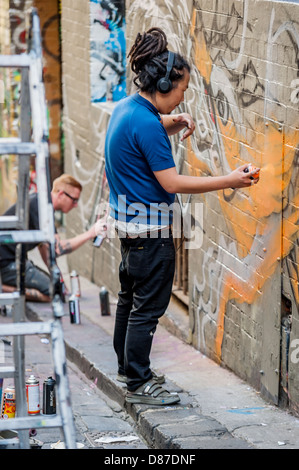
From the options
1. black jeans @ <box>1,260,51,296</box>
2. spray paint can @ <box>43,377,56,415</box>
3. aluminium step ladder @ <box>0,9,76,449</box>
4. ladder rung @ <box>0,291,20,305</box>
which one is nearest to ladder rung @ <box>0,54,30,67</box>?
aluminium step ladder @ <box>0,9,76,449</box>

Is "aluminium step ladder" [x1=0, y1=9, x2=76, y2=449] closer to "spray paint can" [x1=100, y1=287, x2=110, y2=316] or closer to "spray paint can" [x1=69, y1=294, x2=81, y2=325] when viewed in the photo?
"spray paint can" [x1=69, y1=294, x2=81, y2=325]

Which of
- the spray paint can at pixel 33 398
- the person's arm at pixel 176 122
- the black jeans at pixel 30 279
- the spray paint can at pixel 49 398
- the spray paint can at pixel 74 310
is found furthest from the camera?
the black jeans at pixel 30 279

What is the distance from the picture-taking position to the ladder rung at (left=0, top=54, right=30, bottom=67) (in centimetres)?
385

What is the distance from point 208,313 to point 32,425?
3.22 metres

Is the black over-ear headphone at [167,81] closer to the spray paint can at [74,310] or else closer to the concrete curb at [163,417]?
the concrete curb at [163,417]

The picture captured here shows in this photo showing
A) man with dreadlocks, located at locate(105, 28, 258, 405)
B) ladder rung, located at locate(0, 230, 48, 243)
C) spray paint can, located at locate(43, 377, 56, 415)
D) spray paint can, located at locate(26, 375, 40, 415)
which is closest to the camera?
ladder rung, located at locate(0, 230, 48, 243)

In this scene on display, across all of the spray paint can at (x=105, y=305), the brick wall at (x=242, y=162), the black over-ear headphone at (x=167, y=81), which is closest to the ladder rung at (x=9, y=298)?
the black over-ear headphone at (x=167, y=81)

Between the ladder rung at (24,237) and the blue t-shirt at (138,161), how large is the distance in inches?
61.9

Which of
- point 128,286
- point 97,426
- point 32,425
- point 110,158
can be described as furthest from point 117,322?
point 32,425

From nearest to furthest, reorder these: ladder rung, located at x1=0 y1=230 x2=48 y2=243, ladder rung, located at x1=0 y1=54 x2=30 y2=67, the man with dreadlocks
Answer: ladder rung, located at x1=0 y1=230 x2=48 y2=243 → ladder rung, located at x1=0 y1=54 x2=30 y2=67 → the man with dreadlocks

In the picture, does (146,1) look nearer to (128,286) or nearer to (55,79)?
(128,286)

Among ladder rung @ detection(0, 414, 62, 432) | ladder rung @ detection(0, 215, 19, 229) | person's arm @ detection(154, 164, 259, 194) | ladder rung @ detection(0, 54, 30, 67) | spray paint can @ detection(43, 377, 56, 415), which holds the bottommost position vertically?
spray paint can @ detection(43, 377, 56, 415)

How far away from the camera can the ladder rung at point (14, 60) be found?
385cm

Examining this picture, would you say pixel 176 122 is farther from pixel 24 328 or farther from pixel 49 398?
pixel 24 328
